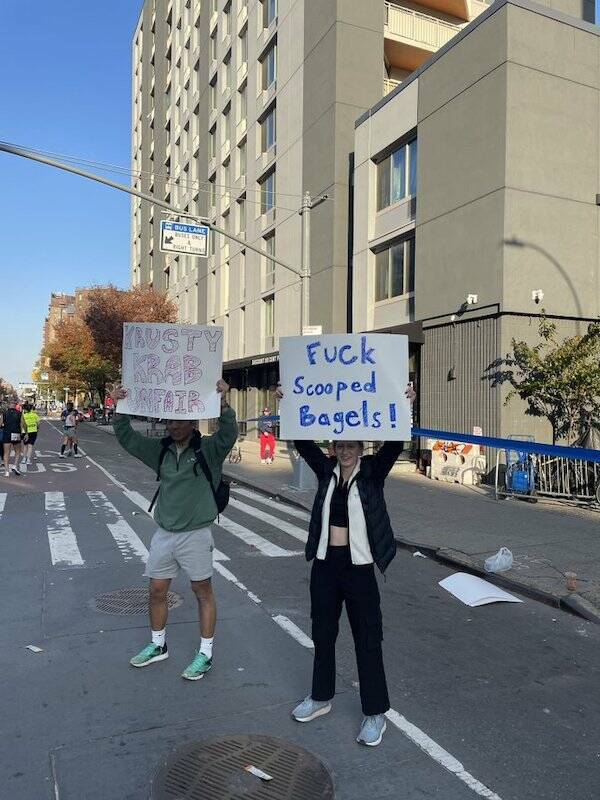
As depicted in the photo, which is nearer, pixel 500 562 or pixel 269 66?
pixel 500 562

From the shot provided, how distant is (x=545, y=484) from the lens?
41.7ft

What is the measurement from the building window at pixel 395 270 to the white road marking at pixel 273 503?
25.6 ft

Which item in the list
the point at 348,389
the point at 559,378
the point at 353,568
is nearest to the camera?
the point at 353,568

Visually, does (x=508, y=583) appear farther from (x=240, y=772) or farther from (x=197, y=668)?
(x=240, y=772)

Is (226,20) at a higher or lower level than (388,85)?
higher

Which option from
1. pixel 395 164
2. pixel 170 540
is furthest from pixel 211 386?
pixel 395 164

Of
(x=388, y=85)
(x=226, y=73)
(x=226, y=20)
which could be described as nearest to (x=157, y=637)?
(x=388, y=85)

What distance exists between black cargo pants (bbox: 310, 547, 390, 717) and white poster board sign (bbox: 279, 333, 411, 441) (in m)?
0.74

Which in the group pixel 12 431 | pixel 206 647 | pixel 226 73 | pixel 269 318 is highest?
pixel 226 73

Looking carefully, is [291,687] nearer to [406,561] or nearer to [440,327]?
[406,561]

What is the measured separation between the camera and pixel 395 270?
19.2m

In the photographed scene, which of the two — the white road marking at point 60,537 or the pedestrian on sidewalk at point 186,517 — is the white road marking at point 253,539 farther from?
the pedestrian on sidewalk at point 186,517

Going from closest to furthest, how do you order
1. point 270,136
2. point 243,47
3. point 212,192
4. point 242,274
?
point 270,136 → point 243,47 → point 242,274 → point 212,192

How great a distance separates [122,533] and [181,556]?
542 centimetres
